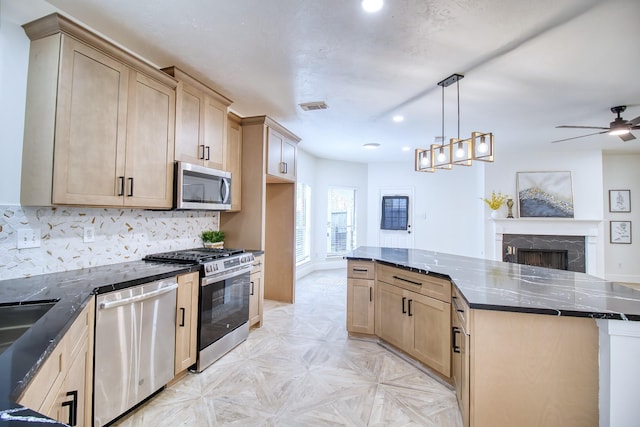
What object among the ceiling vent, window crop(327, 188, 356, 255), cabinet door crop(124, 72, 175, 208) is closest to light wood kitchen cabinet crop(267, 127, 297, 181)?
the ceiling vent

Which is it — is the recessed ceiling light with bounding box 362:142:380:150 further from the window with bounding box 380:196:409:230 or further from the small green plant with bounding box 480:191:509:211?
the small green plant with bounding box 480:191:509:211

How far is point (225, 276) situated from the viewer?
2.79 meters

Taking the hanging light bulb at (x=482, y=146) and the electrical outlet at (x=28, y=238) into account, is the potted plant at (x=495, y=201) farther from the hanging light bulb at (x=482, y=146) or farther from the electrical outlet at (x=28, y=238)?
the electrical outlet at (x=28, y=238)

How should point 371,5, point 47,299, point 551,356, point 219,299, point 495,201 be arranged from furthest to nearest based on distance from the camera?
point 495,201 → point 219,299 → point 371,5 → point 551,356 → point 47,299

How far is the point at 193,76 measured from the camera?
2766 mm

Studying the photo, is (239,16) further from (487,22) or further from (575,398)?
(575,398)

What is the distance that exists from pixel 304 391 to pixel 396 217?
18.0 feet

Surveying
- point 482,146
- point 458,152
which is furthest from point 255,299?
point 482,146

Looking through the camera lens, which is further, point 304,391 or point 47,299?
point 304,391

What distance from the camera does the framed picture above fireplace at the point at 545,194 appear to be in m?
5.80

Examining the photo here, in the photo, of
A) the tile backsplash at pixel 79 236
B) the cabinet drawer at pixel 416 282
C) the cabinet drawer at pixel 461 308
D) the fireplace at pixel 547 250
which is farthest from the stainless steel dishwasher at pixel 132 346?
the fireplace at pixel 547 250

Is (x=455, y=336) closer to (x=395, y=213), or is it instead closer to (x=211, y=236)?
(x=211, y=236)

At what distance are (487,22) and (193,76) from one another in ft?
7.89

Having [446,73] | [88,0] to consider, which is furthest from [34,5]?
[446,73]
